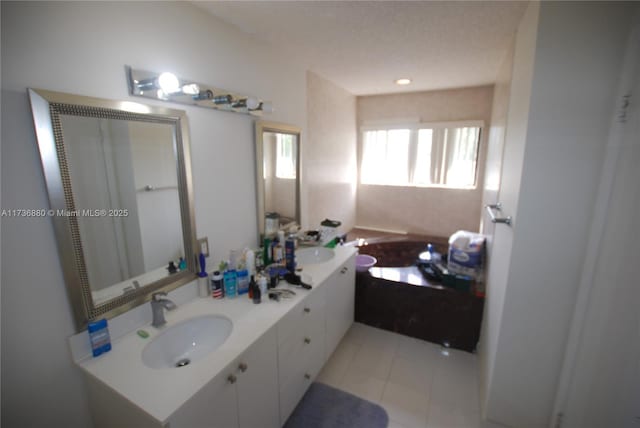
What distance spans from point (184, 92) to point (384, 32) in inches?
48.2

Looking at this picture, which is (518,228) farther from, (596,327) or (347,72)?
(347,72)

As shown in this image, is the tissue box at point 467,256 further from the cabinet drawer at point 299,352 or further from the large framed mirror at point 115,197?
the large framed mirror at point 115,197

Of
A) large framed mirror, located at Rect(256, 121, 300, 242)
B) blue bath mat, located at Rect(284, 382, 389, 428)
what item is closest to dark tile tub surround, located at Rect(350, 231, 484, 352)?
blue bath mat, located at Rect(284, 382, 389, 428)

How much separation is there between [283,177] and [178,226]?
2.98 ft

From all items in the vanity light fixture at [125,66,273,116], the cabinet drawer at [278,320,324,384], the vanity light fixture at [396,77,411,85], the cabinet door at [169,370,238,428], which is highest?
the vanity light fixture at [396,77,411,85]

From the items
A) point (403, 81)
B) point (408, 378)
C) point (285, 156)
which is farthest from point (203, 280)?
point (403, 81)

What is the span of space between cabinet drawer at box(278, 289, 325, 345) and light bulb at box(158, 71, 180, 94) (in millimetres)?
1159

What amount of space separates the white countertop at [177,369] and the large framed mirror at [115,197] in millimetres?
152

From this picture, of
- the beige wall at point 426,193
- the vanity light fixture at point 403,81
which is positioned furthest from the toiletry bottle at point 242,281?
the beige wall at point 426,193

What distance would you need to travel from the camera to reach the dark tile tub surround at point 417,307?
210 cm

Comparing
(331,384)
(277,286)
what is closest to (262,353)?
(277,286)

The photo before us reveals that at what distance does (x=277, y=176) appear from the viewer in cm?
208

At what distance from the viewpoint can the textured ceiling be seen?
1.43 m

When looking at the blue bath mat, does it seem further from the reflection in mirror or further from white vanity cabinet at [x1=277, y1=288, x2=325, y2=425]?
the reflection in mirror
